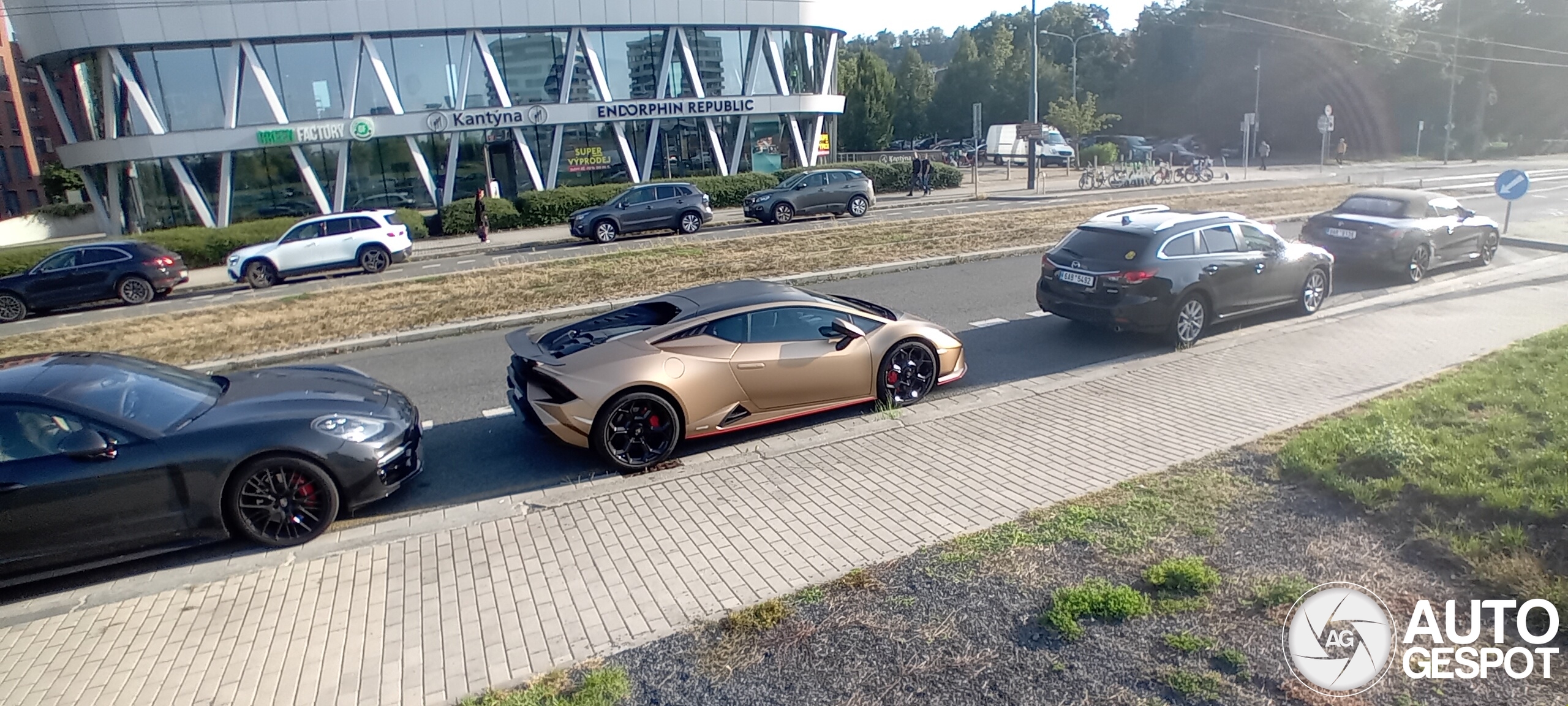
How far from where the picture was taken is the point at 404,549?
18.9 ft

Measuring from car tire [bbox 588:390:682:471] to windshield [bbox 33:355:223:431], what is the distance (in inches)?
107

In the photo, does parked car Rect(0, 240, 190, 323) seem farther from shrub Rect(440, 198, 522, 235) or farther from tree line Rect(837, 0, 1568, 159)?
tree line Rect(837, 0, 1568, 159)

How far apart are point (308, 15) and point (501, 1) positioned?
6.96 m

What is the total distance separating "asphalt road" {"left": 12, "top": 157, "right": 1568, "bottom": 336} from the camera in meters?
18.6

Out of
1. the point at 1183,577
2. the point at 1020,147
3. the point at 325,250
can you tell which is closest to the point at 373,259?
the point at 325,250

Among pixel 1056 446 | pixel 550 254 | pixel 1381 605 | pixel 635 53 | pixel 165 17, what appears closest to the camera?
pixel 1381 605

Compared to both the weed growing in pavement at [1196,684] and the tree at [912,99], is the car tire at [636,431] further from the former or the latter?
the tree at [912,99]

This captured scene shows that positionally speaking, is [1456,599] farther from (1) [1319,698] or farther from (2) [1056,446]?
(2) [1056,446]

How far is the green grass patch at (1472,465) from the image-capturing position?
4629 mm

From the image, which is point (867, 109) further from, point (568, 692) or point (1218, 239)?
point (568, 692)

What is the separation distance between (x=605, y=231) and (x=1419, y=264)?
18776 mm

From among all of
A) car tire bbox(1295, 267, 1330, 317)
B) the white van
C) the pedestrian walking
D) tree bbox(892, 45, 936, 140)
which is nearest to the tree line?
tree bbox(892, 45, 936, 140)

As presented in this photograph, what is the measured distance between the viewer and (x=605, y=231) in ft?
82.8

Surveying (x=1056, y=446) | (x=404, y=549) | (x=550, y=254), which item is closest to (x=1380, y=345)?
(x=1056, y=446)
